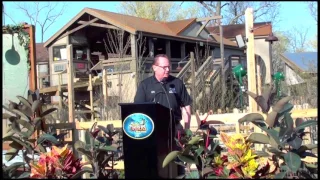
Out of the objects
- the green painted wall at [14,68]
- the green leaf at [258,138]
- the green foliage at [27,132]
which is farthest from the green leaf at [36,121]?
the green leaf at [258,138]

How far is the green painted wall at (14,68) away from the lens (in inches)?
249

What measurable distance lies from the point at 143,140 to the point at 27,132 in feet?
5.84

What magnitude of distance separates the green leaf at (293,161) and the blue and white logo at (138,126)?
3.50ft

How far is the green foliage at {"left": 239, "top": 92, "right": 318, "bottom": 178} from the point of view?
3.58m

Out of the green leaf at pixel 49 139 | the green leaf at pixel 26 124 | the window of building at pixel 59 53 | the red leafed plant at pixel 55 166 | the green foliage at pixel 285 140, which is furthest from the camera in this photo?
the window of building at pixel 59 53

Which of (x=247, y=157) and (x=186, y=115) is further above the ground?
(x=186, y=115)

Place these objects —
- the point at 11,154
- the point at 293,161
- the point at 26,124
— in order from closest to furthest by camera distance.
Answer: the point at 293,161 → the point at 11,154 → the point at 26,124

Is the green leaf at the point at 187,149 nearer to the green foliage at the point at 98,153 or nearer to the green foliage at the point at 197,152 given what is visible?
the green foliage at the point at 197,152

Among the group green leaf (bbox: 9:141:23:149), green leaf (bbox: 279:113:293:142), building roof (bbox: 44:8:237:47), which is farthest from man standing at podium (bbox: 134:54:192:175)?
building roof (bbox: 44:8:237:47)

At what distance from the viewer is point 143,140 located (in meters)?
3.62

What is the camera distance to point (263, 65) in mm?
20484

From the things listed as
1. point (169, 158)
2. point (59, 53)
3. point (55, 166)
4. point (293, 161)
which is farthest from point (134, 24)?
point (293, 161)

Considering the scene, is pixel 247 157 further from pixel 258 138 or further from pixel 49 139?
pixel 49 139

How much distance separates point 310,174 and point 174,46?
22257 mm
